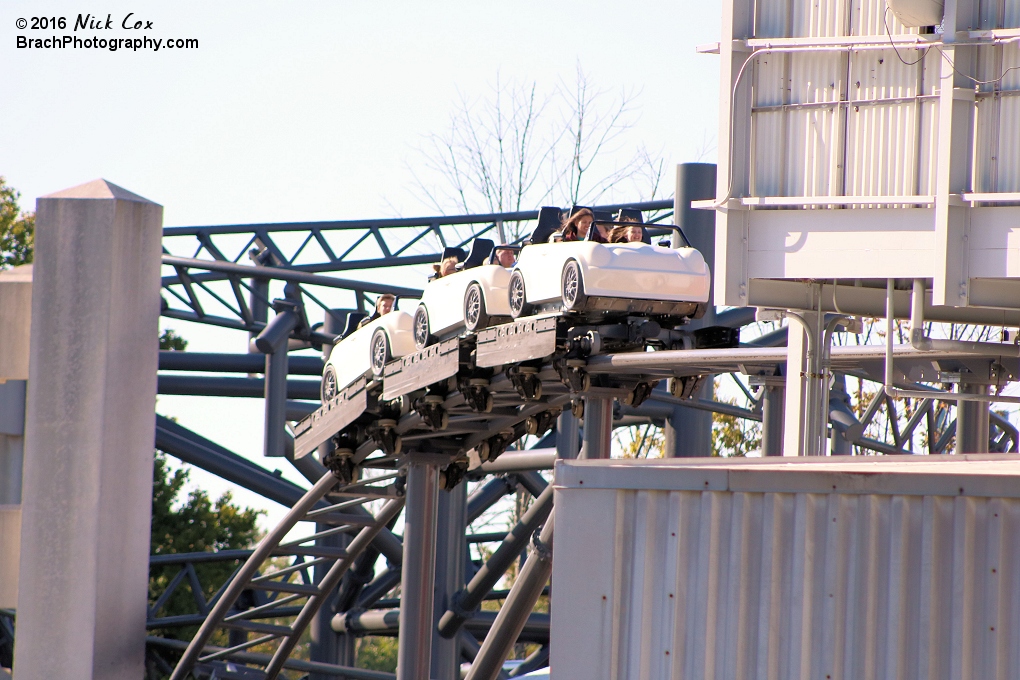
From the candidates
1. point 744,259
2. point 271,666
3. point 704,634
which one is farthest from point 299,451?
point 704,634

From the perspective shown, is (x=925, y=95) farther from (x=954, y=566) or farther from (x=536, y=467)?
(x=536, y=467)

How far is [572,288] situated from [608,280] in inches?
12.4

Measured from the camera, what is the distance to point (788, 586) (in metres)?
6.21

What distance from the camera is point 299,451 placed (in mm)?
18406

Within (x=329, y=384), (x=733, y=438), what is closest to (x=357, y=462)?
(x=329, y=384)

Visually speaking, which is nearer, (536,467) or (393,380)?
(393,380)

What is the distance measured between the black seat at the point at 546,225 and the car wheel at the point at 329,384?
15.2ft

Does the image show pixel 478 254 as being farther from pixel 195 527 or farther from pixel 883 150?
pixel 195 527

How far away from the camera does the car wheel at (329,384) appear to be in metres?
17.7

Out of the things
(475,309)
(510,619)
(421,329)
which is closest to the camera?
(475,309)

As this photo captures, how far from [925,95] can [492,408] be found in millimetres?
5829

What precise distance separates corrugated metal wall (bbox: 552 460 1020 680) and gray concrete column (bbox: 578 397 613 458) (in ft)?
26.6

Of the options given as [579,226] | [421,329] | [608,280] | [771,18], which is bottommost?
[421,329]

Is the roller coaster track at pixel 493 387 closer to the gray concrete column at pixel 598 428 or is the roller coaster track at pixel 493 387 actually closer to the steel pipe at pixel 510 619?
the gray concrete column at pixel 598 428
